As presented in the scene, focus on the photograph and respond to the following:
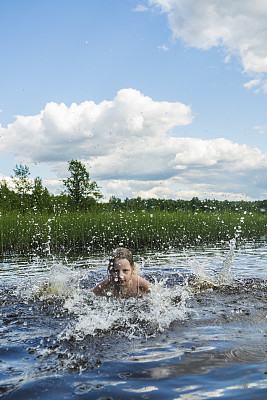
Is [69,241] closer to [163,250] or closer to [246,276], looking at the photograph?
[163,250]

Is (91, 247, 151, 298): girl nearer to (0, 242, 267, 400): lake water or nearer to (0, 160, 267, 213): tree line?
(0, 242, 267, 400): lake water

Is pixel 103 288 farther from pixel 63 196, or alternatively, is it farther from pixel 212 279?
pixel 63 196

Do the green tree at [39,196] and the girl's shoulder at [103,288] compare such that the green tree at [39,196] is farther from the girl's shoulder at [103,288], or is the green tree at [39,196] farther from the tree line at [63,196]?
the girl's shoulder at [103,288]

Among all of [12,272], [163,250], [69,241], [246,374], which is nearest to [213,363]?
[246,374]

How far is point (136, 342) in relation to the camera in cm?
464

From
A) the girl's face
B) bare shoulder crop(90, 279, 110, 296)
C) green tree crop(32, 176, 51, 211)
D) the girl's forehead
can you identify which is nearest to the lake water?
bare shoulder crop(90, 279, 110, 296)

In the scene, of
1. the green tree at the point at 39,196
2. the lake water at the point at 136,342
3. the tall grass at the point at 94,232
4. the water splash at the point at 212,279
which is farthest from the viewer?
the green tree at the point at 39,196

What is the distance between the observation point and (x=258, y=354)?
→ 4164mm

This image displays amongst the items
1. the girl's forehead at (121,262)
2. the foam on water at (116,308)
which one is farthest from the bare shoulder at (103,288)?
the girl's forehead at (121,262)

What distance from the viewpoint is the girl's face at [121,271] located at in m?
6.46

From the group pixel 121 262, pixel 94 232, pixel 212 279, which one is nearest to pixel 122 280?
pixel 121 262

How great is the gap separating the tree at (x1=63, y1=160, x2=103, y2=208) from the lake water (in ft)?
86.3

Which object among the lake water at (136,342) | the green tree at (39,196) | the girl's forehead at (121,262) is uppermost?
the green tree at (39,196)

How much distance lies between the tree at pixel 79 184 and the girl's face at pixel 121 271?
1115 inches
